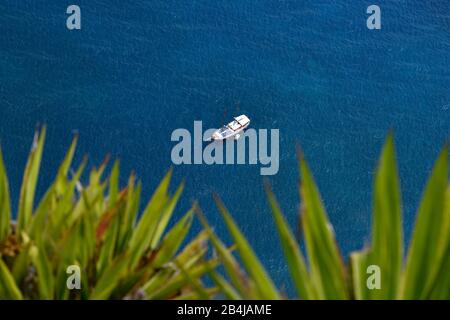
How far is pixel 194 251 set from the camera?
2338 mm

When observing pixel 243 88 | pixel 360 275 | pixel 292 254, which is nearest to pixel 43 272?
pixel 292 254

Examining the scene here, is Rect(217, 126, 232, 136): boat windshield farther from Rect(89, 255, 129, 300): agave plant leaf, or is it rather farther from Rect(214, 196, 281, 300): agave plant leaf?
Rect(214, 196, 281, 300): agave plant leaf

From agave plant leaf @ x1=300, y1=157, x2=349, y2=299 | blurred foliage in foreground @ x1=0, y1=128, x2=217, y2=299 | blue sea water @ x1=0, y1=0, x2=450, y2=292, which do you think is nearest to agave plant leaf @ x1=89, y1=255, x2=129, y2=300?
blurred foliage in foreground @ x1=0, y1=128, x2=217, y2=299

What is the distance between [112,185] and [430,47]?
41.1 ft

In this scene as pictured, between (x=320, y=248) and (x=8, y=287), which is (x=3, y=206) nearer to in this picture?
(x=8, y=287)

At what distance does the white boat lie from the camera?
11742 mm

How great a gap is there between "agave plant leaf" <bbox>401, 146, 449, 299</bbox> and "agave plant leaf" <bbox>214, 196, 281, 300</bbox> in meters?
0.33

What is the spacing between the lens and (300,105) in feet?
42.2

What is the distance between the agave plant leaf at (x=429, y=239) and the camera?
1.46 m
